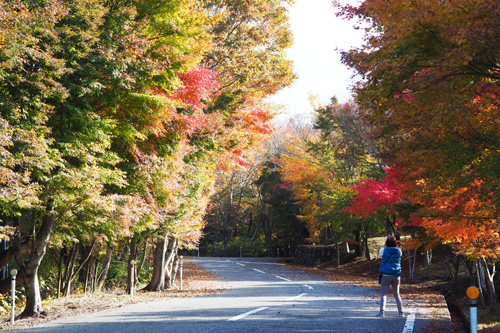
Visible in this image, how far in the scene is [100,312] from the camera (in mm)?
9570

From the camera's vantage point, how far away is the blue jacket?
8.69 metres

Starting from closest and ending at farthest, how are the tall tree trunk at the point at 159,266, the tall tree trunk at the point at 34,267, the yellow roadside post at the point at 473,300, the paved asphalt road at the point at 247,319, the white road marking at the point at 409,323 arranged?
1. the yellow roadside post at the point at 473,300
2. the white road marking at the point at 409,323
3. the paved asphalt road at the point at 247,319
4. the tall tree trunk at the point at 34,267
5. the tall tree trunk at the point at 159,266

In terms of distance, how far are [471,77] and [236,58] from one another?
34.5 feet

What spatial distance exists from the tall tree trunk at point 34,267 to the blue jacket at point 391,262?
699 cm

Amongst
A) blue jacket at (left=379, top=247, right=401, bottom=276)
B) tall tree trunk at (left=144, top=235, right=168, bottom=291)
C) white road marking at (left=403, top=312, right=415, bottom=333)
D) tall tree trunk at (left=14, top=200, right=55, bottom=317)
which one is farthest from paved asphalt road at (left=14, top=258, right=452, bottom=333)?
tall tree trunk at (left=144, top=235, right=168, bottom=291)

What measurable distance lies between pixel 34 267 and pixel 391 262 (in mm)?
7809

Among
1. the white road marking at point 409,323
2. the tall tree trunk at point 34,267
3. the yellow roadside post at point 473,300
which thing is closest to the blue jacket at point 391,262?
the white road marking at point 409,323

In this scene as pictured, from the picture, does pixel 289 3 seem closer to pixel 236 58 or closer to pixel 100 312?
pixel 236 58

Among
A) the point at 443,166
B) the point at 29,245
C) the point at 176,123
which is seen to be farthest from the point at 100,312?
the point at 443,166

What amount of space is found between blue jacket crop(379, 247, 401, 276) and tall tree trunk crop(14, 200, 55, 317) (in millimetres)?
6990

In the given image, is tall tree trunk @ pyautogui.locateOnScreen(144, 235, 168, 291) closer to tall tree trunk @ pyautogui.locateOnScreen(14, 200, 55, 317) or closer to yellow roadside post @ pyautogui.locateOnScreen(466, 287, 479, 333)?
tall tree trunk @ pyautogui.locateOnScreen(14, 200, 55, 317)

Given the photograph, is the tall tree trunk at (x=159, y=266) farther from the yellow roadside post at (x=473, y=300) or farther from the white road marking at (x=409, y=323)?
the yellow roadside post at (x=473, y=300)

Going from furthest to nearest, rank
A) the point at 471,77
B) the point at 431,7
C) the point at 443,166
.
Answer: the point at 443,166 → the point at 471,77 → the point at 431,7

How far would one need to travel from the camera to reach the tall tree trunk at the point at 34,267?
960cm
